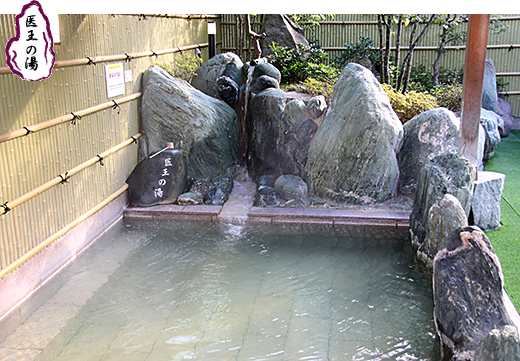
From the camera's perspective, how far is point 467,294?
3.55 meters

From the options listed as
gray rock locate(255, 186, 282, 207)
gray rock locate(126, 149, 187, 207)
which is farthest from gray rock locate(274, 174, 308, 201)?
gray rock locate(126, 149, 187, 207)

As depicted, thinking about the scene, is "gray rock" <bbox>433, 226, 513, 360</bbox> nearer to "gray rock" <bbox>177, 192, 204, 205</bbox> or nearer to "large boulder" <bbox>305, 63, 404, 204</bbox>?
"large boulder" <bbox>305, 63, 404, 204</bbox>

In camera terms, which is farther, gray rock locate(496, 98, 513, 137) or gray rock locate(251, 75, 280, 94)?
gray rock locate(496, 98, 513, 137)

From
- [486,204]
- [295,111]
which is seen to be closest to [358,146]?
[295,111]

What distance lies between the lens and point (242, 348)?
3.90m

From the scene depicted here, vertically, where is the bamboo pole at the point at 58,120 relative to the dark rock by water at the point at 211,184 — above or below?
above

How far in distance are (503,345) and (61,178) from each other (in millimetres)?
4785

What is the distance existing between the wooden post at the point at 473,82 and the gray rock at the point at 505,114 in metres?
5.97

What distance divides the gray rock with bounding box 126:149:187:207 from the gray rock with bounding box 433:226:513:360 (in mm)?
4463

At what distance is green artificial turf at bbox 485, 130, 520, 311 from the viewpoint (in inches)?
191

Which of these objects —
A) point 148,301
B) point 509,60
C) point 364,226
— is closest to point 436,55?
point 509,60

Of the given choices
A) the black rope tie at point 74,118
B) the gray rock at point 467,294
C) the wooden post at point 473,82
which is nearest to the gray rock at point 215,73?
the black rope tie at point 74,118

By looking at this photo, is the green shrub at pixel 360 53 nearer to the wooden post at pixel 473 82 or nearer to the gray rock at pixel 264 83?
the gray rock at pixel 264 83

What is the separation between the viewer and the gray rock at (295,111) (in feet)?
24.3
